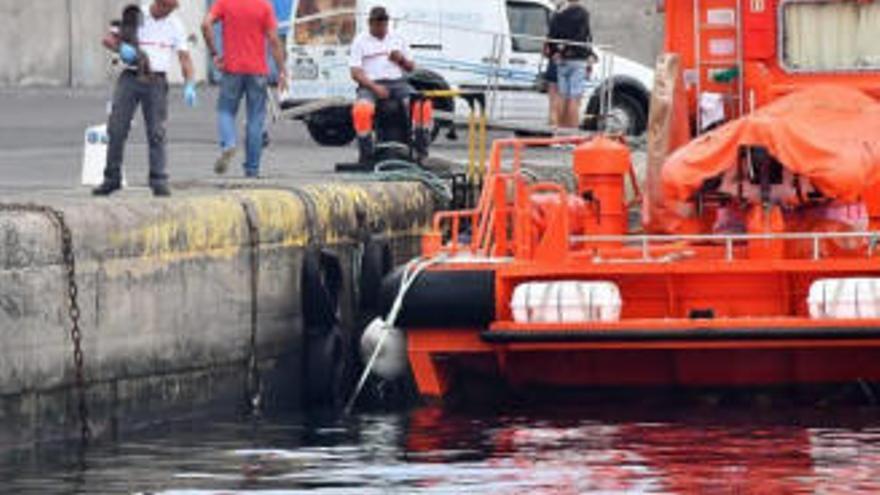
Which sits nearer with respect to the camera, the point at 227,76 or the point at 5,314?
Answer: the point at 5,314

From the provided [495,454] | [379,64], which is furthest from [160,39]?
[495,454]

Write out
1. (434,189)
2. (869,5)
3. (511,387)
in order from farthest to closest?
1. (434,189)
2. (869,5)
3. (511,387)

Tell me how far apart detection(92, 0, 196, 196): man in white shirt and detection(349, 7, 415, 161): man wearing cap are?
174 inches

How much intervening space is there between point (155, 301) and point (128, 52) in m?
3.14

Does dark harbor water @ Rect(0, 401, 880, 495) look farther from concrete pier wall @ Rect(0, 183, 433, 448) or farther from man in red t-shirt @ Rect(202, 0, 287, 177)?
man in red t-shirt @ Rect(202, 0, 287, 177)

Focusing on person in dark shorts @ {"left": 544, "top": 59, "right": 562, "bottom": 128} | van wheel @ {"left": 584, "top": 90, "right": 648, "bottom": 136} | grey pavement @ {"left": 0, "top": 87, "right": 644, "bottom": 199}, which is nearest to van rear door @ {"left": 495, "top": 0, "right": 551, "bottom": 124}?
grey pavement @ {"left": 0, "top": 87, "right": 644, "bottom": 199}

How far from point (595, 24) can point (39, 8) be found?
369 inches

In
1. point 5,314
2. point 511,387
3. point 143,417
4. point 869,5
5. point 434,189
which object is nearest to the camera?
point 5,314

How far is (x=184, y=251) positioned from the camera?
17.5 m

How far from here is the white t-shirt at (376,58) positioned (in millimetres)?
24750

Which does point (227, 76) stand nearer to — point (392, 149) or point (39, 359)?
point (392, 149)

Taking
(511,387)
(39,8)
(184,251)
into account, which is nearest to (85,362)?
(184,251)

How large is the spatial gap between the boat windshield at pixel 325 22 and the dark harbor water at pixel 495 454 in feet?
53.6

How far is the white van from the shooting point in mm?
34000
